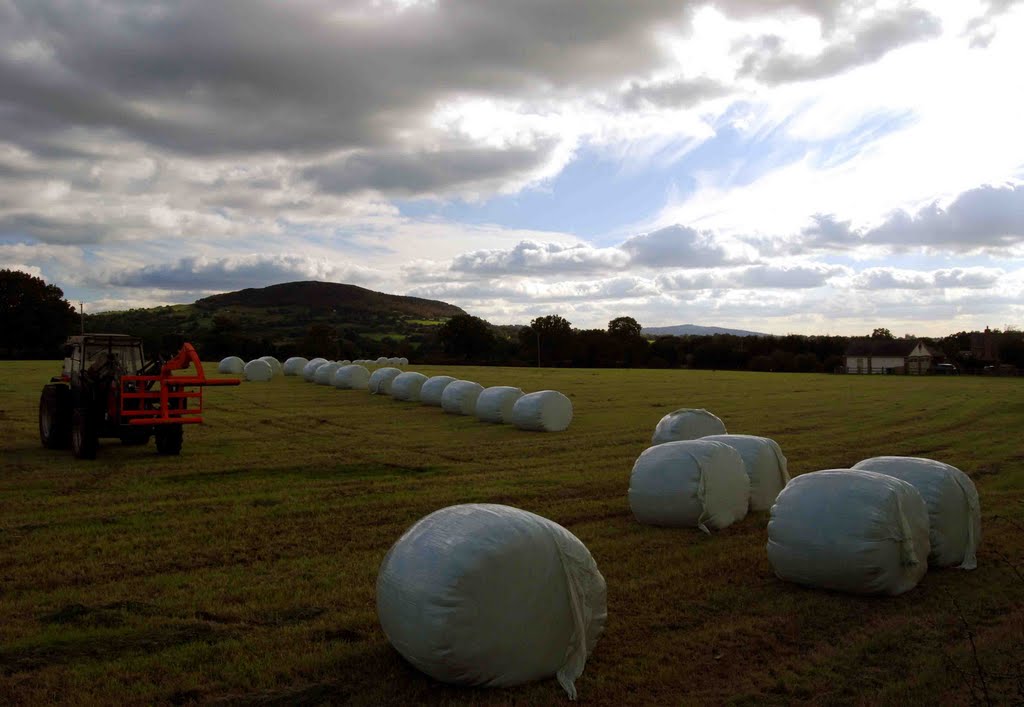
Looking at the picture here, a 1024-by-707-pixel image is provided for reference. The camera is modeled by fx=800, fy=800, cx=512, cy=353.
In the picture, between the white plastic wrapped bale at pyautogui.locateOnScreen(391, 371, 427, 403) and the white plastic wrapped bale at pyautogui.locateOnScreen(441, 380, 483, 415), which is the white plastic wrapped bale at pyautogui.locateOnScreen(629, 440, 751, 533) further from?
the white plastic wrapped bale at pyautogui.locateOnScreen(391, 371, 427, 403)

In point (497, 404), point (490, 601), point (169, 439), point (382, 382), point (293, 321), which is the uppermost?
point (293, 321)

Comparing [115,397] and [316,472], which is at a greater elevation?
[115,397]

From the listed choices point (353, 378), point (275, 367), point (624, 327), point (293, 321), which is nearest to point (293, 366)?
point (275, 367)

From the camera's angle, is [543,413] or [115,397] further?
[543,413]

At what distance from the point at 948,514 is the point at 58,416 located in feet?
52.6

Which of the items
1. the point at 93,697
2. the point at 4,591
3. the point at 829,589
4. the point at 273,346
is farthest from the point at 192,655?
the point at 273,346

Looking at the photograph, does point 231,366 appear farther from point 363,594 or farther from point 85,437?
point 363,594

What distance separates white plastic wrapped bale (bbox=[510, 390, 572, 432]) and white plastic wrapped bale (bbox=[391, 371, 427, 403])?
9.00m

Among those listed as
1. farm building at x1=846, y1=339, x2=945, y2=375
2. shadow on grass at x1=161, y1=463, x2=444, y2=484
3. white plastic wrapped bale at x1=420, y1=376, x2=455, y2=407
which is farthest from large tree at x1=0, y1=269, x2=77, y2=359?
farm building at x1=846, y1=339, x2=945, y2=375

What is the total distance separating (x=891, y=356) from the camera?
268 ft

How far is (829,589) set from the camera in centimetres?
743

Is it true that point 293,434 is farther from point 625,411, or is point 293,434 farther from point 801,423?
point 801,423

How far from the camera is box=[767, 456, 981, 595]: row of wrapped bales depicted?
23.6ft

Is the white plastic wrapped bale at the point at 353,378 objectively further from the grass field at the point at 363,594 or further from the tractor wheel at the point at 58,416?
the tractor wheel at the point at 58,416
